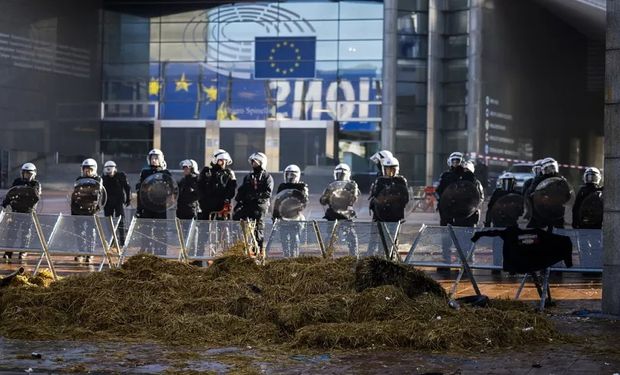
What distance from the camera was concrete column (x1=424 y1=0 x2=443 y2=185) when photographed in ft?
156

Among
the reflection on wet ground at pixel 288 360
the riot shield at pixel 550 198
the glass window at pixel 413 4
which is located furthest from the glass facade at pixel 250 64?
the reflection on wet ground at pixel 288 360

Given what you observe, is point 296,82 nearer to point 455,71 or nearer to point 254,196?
point 455,71

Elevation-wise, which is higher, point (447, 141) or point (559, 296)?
point (447, 141)

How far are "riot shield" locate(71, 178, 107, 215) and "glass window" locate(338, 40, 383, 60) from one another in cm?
3547

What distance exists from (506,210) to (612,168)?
6.27 m

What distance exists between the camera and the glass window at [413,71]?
4894 centimetres

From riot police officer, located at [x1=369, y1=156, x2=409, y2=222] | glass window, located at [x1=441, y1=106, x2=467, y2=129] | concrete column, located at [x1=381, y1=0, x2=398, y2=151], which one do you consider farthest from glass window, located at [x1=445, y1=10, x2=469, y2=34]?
riot police officer, located at [x1=369, y1=156, x2=409, y2=222]

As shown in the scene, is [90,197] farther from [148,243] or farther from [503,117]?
[503,117]

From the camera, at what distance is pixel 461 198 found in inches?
685

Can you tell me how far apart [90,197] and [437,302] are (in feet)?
33.1

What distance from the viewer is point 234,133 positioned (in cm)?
5453

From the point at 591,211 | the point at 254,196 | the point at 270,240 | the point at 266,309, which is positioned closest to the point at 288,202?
the point at 254,196

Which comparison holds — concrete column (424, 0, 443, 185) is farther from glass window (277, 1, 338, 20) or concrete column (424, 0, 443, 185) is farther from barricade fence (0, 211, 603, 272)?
barricade fence (0, 211, 603, 272)

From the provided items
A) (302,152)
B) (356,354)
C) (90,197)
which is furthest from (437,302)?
(302,152)
